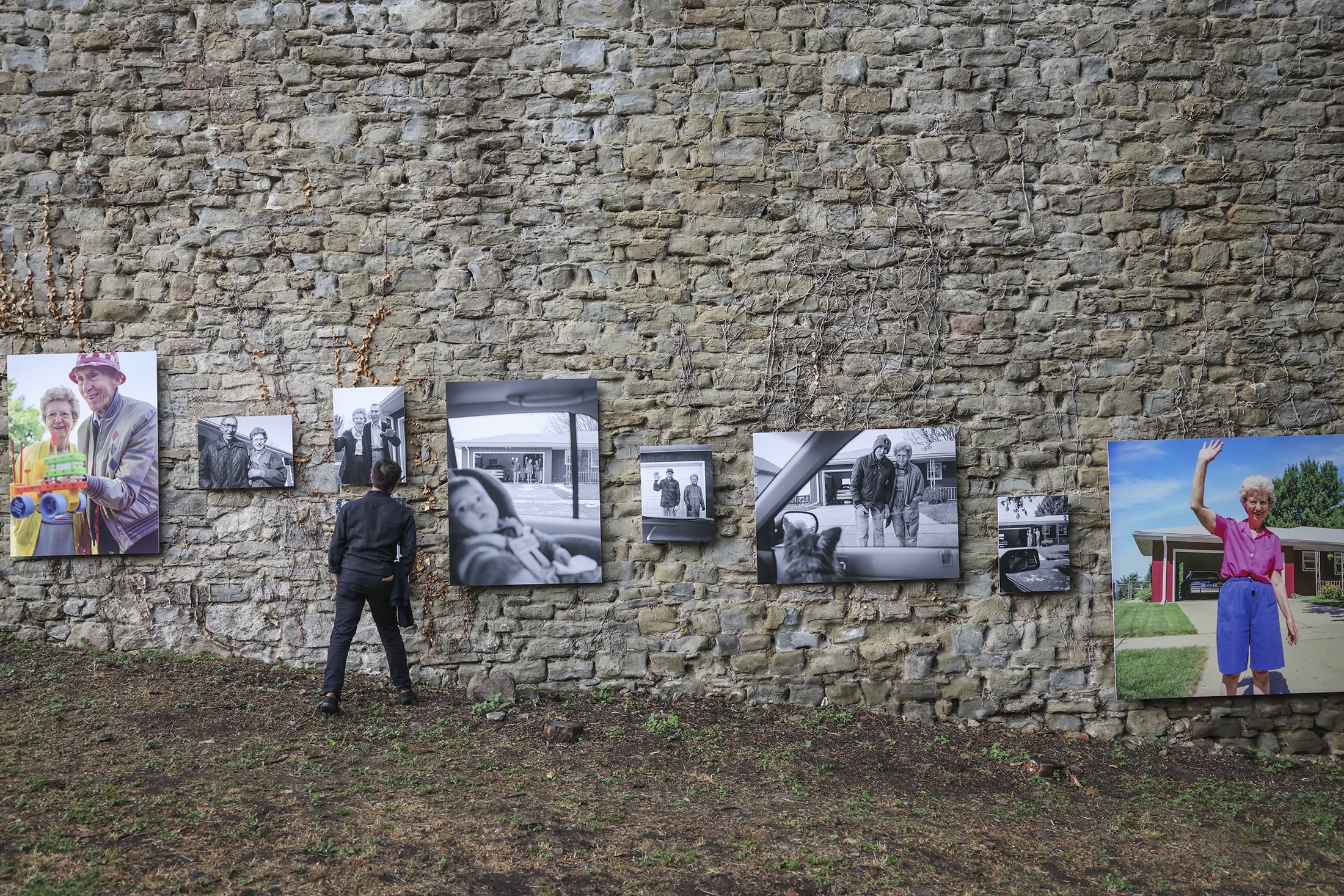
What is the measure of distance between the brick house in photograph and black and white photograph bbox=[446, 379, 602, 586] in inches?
156

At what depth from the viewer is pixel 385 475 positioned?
5371 mm

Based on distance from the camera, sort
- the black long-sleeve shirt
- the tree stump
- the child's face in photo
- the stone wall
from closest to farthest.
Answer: the tree stump, the black long-sleeve shirt, the child's face in photo, the stone wall

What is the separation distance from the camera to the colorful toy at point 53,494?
5887 millimetres

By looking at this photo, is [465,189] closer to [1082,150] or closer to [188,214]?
[188,214]

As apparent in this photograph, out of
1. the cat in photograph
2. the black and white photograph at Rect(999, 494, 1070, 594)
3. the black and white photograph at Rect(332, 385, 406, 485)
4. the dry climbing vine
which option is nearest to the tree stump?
the cat in photograph

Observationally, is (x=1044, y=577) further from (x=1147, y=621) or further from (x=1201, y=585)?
(x=1201, y=585)

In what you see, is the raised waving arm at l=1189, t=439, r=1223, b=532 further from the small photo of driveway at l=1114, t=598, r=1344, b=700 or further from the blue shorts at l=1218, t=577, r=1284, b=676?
the small photo of driveway at l=1114, t=598, r=1344, b=700

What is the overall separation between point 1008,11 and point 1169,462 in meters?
3.47

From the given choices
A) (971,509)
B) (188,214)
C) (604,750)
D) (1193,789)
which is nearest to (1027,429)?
(971,509)

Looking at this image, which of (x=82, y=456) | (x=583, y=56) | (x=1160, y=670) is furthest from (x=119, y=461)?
(x=1160, y=670)

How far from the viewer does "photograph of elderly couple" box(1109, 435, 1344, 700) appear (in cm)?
588

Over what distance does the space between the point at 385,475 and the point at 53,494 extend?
259 cm

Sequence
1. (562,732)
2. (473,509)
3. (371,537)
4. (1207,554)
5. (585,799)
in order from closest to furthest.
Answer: (585,799) → (562,732) → (371,537) → (473,509) → (1207,554)

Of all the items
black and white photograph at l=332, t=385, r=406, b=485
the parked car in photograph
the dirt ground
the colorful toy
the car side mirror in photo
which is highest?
black and white photograph at l=332, t=385, r=406, b=485
